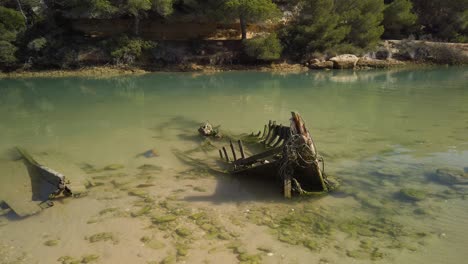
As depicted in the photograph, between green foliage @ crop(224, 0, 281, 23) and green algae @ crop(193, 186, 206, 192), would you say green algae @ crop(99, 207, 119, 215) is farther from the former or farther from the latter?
green foliage @ crop(224, 0, 281, 23)

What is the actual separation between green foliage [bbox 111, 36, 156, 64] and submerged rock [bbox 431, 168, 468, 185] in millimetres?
25612

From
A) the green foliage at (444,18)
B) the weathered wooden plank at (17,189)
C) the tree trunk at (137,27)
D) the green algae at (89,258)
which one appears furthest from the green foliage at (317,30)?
the green algae at (89,258)

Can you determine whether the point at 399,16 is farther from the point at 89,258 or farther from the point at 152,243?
the point at 89,258

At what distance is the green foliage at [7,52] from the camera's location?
92.1 ft

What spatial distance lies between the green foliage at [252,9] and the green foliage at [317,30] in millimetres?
3042

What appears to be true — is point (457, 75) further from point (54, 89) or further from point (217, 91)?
point (54, 89)

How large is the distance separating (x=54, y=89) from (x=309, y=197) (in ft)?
64.6

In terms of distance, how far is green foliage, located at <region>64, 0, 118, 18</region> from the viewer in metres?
28.4

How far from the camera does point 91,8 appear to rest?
28.9 metres

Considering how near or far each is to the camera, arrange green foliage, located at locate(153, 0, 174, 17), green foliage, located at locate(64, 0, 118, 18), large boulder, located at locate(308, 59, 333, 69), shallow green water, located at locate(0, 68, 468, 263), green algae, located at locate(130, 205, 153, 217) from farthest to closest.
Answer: large boulder, located at locate(308, 59, 333, 69)
green foliage, located at locate(153, 0, 174, 17)
green foliage, located at locate(64, 0, 118, 18)
green algae, located at locate(130, 205, 153, 217)
shallow green water, located at locate(0, 68, 468, 263)

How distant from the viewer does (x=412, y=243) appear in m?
6.27

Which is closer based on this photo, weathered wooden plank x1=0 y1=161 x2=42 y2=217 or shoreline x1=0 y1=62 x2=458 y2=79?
weathered wooden plank x1=0 y1=161 x2=42 y2=217

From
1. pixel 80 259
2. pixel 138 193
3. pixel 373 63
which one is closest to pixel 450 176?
pixel 138 193

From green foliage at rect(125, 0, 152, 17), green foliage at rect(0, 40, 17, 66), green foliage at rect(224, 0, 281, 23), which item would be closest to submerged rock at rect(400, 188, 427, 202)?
green foliage at rect(224, 0, 281, 23)
